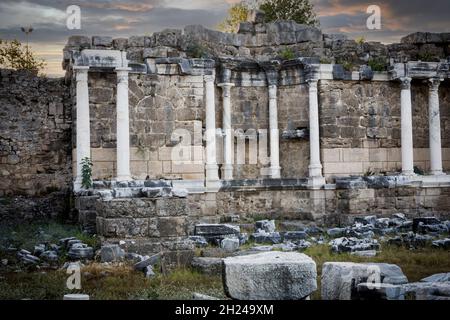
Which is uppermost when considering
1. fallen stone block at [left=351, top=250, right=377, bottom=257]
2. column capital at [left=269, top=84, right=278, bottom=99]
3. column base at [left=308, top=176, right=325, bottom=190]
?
column capital at [left=269, top=84, right=278, bottom=99]

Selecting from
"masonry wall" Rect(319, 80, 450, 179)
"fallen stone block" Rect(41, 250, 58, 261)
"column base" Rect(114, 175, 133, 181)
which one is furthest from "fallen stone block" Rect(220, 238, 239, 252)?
"masonry wall" Rect(319, 80, 450, 179)

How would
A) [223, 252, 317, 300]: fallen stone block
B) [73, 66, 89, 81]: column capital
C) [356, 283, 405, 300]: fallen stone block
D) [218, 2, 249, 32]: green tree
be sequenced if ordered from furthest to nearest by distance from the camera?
[218, 2, 249, 32]: green tree → [73, 66, 89, 81]: column capital → [223, 252, 317, 300]: fallen stone block → [356, 283, 405, 300]: fallen stone block

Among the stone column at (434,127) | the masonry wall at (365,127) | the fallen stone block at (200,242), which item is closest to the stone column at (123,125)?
the fallen stone block at (200,242)

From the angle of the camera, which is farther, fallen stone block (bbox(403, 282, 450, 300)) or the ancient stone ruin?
the ancient stone ruin

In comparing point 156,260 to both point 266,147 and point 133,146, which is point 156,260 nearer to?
point 133,146

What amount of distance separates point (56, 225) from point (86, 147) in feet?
7.14

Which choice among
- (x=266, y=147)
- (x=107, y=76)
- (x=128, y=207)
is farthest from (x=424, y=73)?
(x=128, y=207)

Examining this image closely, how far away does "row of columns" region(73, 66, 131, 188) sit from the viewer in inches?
632

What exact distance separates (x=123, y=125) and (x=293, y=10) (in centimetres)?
1401

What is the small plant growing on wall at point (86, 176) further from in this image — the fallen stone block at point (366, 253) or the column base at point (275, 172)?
the fallen stone block at point (366, 253)

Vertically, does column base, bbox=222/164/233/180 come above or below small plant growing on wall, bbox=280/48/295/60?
below

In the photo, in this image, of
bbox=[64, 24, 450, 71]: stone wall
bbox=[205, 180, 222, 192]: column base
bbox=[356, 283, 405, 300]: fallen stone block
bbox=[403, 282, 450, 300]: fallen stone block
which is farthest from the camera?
bbox=[64, 24, 450, 71]: stone wall

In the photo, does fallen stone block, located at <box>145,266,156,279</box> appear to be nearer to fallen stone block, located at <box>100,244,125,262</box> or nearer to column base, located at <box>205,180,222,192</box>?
fallen stone block, located at <box>100,244,125,262</box>

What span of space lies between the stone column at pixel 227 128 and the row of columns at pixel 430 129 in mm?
Answer: 5181
